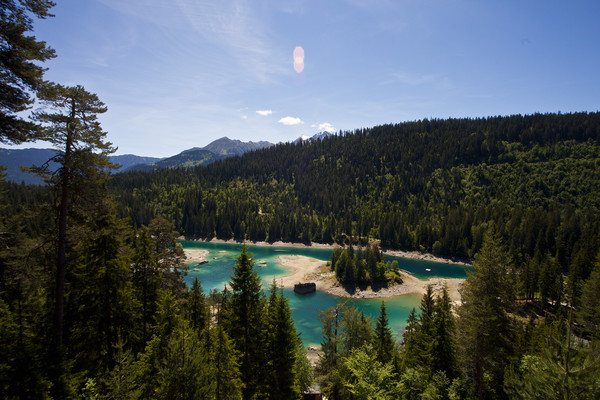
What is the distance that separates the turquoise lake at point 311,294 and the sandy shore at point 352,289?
2515 millimetres

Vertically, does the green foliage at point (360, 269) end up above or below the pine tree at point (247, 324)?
below

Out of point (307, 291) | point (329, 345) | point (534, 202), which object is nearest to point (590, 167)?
point (534, 202)

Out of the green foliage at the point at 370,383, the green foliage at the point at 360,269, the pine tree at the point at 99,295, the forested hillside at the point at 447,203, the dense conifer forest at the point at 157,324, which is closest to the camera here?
the dense conifer forest at the point at 157,324

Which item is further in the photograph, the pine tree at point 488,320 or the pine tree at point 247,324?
the pine tree at point 247,324

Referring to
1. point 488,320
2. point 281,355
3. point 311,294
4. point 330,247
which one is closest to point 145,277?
point 281,355

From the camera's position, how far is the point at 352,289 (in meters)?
69.7

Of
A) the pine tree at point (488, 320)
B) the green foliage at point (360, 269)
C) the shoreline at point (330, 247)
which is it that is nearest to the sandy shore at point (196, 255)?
the shoreline at point (330, 247)

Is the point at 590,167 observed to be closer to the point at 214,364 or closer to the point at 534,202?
the point at 534,202

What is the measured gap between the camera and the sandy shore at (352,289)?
6856cm

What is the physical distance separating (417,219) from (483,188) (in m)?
57.7

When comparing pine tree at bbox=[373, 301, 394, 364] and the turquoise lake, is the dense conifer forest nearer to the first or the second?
pine tree at bbox=[373, 301, 394, 364]

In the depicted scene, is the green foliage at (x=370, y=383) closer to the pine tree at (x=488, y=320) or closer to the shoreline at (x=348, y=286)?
the pine tree at (x=488, y=320)

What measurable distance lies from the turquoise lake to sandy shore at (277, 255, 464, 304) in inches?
99.0

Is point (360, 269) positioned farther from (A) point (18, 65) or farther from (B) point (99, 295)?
(A) point (18, 65)
